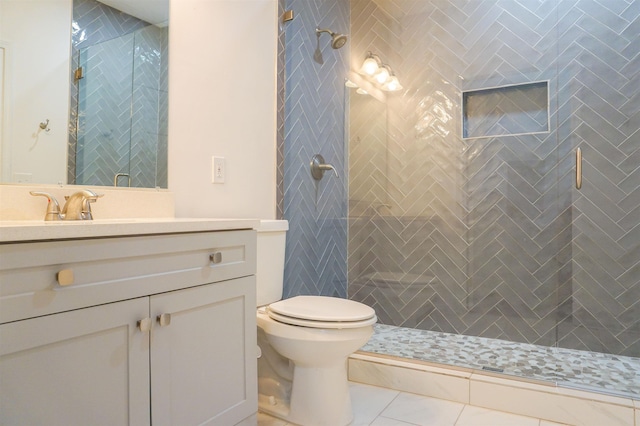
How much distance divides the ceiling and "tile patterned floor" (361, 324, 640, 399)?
1847 millimetres

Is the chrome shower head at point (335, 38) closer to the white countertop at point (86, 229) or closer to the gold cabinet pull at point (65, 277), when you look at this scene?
the white countertop at point (86, 229)

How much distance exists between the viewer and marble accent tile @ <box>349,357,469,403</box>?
1.92 meters

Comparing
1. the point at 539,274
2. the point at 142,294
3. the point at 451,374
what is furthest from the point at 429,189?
the point at 142,294

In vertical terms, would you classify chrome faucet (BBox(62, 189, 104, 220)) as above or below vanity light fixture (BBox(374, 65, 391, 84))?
below

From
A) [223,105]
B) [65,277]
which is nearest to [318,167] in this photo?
[223,105]

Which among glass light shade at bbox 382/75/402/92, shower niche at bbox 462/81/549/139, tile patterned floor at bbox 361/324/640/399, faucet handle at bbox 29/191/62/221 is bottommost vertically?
tile patterned floor at bbox 361/324/640/399

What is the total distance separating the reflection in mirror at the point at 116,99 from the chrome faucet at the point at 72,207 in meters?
0.13

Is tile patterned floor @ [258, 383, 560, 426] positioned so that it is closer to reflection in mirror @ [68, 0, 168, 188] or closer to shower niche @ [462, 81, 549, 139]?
reflection in mirror @ [68, 0, 168, 188]

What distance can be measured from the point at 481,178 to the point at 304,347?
5.53 feet

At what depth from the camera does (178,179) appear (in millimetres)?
1782

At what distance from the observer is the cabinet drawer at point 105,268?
2.80 ft

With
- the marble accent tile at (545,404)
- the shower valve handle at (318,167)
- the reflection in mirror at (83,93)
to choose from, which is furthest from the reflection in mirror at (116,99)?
the marble accent tile at (545,404)

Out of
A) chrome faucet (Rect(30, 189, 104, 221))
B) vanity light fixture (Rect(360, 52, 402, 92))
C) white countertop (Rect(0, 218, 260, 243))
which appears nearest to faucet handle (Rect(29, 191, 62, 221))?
chrome faucet (Rect(30, 189, 104, 221))

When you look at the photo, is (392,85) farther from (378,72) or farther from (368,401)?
(368,401)
